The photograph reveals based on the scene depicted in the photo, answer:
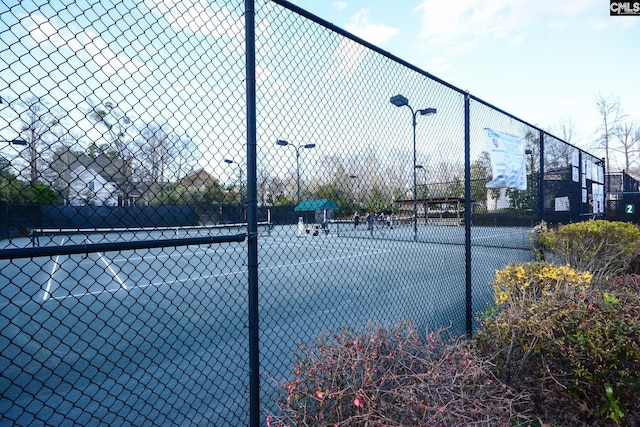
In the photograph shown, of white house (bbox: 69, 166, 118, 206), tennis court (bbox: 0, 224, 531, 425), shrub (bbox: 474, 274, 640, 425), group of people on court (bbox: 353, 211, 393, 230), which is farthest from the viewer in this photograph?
group of people on court (bbox: 353, 211, 393, 230)

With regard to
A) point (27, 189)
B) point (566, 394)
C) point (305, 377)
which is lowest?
point (566, 394)

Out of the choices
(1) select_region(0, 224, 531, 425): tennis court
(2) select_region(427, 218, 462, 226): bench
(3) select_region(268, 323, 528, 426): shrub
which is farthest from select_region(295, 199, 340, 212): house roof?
(2) select_region(427, 218, 462, 226): bench

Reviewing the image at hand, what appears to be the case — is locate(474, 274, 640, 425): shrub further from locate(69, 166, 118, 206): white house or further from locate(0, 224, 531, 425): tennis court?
locate(69, 166, 118, 206): white house

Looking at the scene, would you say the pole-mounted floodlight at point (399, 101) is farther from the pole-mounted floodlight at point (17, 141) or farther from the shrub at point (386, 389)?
the pole-mounted floodlight at point (17, 141)

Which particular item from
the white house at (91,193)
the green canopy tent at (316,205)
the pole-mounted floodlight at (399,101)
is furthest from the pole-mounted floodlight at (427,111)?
the white house at (91,193)

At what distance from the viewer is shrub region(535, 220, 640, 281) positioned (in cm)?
527

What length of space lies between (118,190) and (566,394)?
347 cm

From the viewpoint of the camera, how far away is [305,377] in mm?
1747

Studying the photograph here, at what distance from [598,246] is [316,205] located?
5229 millimetres

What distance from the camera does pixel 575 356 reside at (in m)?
2.32

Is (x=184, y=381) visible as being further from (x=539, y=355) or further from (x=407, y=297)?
(x=407, y=297)

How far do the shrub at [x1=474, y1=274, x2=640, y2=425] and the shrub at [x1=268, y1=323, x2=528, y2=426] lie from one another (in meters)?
0.82

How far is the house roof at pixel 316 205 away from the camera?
2.97 m

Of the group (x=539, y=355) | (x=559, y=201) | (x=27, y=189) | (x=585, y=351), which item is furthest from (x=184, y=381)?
(x=559, y=201)
